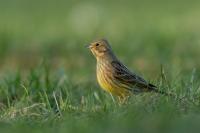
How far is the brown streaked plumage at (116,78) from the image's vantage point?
31.0 ft

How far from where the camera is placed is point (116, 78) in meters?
9.58

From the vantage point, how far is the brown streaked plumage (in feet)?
31.0

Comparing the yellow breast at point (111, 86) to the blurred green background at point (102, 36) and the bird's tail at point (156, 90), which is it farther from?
the blurred green background at point (102, 36)

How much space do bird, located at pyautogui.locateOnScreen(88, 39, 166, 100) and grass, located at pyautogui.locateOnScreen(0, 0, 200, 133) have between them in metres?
0.15

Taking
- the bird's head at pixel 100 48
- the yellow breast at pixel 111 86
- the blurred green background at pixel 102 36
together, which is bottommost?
the blurred green background at pixel 102 36

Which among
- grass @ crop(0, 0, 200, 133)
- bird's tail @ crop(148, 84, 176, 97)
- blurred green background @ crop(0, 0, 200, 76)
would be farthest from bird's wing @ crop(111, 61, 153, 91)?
blurred green background @ crop(0, 0, 200, 76)

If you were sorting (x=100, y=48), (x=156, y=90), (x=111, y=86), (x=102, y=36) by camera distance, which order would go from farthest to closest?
1. (x=102, y=36)
2. (x=100, y=48)
3. (x=111, y=86)
4. (x=156, y=90)

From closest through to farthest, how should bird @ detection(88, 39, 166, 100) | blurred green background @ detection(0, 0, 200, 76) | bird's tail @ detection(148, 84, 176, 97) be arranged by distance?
1. bird's tail @ detection(148, 84, 176, 97)
2. bird @ detection(88, 39, 166, 100)
3. blurred green background @ detection(0, 0, 200, 76)

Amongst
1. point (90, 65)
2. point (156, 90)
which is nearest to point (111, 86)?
point (156, 90)

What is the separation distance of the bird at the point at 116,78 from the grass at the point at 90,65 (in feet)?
0.50

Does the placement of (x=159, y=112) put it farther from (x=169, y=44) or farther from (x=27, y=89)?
(x=169, y=44)

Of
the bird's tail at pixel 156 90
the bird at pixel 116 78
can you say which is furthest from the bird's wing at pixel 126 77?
the bird's tail at pixel 156 90

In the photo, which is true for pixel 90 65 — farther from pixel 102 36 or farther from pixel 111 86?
pixel 111 86

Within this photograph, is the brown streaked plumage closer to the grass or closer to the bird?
the bird
